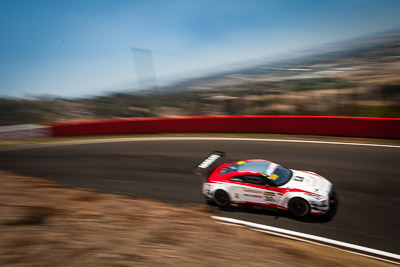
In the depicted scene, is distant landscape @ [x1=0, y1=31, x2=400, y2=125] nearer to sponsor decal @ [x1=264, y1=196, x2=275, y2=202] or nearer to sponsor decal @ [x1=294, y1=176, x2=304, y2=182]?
sponsor decal @ [x1=294, y1=176, x2=304, y2=182]

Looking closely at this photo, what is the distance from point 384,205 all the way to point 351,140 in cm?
612

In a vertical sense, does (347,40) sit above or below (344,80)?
above

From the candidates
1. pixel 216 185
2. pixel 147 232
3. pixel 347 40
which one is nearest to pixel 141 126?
pixel 216 185

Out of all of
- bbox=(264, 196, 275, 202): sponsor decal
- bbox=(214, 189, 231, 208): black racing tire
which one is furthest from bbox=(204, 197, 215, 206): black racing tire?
bbox=(264, 196, 275, 202): sponsor decal

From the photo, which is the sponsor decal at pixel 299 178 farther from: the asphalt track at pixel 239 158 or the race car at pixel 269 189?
the asphalt track at pixel 239 158

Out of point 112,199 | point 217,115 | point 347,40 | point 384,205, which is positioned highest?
point 347,40

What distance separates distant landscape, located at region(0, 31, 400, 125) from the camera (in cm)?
1612

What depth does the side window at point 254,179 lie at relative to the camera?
837 centimetres

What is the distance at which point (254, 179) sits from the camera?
8.49 m

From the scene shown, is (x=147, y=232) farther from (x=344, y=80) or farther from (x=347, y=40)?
(x=347, y=40)

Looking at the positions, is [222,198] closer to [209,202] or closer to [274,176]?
[209,202]

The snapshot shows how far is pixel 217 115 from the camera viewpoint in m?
18.8

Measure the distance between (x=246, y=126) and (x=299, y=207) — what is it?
30.0 feet

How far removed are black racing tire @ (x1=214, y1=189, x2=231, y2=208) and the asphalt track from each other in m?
0.26
